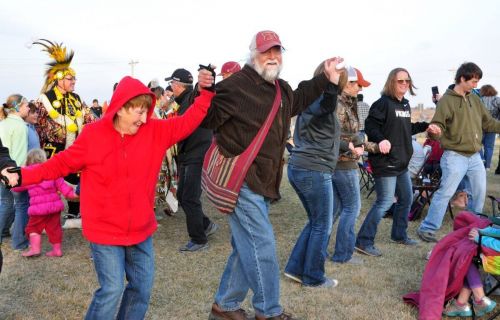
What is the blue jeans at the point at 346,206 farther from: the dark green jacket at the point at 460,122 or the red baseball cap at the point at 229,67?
the red baseball cap at the point at 229,67

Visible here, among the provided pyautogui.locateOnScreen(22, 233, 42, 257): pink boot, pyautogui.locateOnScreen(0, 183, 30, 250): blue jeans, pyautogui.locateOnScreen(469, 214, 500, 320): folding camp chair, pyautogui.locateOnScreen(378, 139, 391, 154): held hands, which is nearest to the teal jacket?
pyautogui.locateOnScreen(0, 183, 30, 250): blue jeans

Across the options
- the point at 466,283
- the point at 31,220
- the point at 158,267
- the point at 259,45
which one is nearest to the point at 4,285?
the point at 31,220

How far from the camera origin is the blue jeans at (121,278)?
285 centimetres

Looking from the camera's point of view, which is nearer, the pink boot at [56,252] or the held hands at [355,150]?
the held hands at [355,150]

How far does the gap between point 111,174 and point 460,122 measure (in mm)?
4230

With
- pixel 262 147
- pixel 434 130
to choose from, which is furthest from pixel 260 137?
pixel 434 130

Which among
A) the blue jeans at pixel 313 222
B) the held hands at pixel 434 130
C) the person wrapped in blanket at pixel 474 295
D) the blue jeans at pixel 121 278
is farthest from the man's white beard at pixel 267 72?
the held hands at pixel 434 130

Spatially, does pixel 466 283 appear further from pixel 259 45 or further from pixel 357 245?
pixel 259 45

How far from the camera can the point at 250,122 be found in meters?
3.10

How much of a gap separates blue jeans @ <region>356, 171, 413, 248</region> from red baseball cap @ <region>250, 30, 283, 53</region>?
105 inches

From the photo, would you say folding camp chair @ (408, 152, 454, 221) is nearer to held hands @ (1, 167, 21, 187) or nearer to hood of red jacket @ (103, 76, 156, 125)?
hood of red jacket @ (103, 76, 156, 125)

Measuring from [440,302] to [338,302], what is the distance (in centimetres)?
80

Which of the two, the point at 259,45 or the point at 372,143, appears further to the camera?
the point at 372,143

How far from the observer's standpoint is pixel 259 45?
314 centimetres
